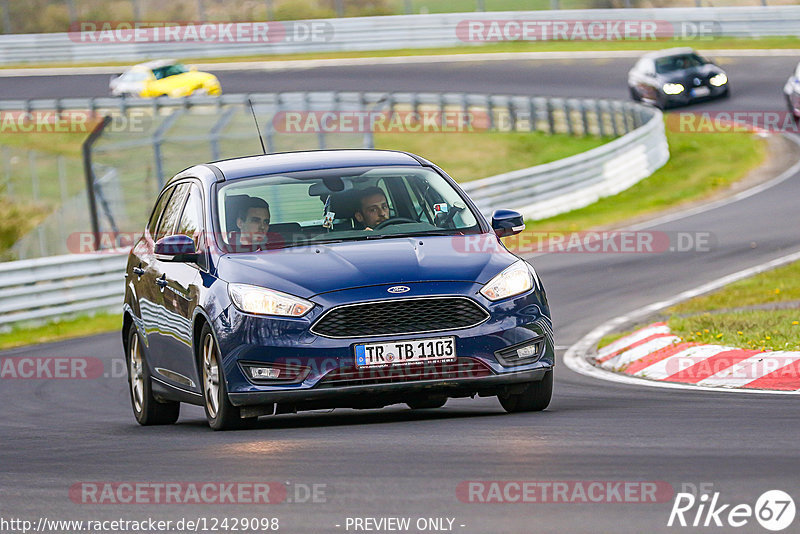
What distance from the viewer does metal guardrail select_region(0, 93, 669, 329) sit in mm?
20391

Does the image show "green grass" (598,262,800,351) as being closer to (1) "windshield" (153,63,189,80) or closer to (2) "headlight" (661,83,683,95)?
(2) "headlight" (661,83,683,95)

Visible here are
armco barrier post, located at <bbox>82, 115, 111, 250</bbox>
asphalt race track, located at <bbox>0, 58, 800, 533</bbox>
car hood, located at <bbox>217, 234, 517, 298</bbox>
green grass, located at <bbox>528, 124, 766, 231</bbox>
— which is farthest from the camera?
green grass, located at <bbox>528, 124, 766, 231</bbox>

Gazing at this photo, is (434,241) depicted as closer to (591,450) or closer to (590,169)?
(591,450)

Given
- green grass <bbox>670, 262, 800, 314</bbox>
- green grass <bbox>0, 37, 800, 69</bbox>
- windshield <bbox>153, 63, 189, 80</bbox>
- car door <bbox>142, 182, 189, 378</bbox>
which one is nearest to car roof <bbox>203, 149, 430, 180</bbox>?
Answer: car door <bbox>142, 182, 189, 378</bbox>

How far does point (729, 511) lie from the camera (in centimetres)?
543

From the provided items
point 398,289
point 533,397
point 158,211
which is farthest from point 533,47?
point 398,289

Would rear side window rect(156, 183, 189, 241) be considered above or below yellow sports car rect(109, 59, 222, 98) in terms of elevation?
above

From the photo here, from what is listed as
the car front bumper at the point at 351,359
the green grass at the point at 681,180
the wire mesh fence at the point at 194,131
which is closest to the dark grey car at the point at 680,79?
the wire mesh fence at the point at 194,131

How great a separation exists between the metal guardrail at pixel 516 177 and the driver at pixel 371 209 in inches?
463

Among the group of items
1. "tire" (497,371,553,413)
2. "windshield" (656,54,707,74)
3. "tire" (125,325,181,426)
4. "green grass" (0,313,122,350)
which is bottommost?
"windshield" (656,54,707,74)

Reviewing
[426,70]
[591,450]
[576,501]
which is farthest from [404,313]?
[426,70]

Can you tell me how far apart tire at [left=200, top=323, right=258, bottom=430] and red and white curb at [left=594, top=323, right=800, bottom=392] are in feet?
11.6

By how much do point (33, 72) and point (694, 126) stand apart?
2912 centimetres

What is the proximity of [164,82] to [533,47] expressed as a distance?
1346cm
